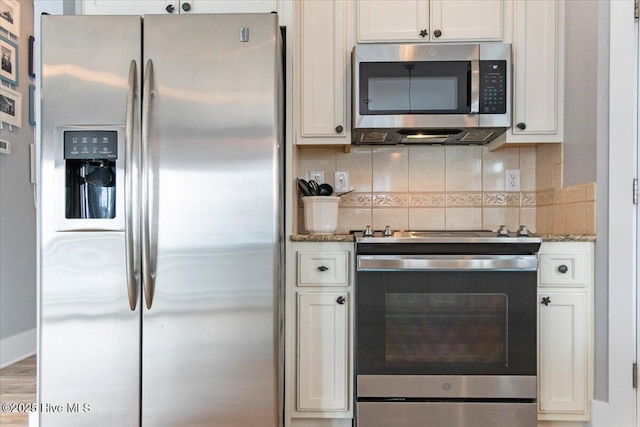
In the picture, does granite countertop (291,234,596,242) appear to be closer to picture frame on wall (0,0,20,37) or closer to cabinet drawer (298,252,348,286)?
cabinet drawer (298,252,348,286)

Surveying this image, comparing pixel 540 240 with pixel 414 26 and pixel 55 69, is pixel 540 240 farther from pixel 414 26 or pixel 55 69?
pixel 55 69

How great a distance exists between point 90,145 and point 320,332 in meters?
1.16

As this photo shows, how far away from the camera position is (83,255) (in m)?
1.61

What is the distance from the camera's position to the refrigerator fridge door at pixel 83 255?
1610mm

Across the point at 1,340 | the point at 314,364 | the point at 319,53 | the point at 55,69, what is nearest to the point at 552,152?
the point at 319,53

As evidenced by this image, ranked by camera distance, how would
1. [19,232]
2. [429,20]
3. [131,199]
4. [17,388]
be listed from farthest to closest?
1. [19,232]
2. [17,388]
3. [429,20]
4. [131,199]

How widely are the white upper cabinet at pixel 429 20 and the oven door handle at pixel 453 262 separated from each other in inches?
41.4

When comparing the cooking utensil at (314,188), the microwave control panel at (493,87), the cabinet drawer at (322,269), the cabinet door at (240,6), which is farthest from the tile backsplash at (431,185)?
the cabinet door at (240,6)

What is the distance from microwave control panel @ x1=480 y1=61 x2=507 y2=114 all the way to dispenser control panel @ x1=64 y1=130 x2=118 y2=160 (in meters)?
1.56

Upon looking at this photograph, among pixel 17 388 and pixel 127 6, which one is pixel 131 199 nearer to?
pixel 127 6

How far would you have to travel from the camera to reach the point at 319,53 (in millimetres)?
2109

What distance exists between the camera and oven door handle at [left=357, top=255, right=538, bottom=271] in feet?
5.78

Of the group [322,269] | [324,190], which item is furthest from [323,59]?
[322,269]

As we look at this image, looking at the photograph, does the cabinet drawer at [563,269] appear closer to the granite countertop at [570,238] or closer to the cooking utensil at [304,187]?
the granite countertop at [570,238]
